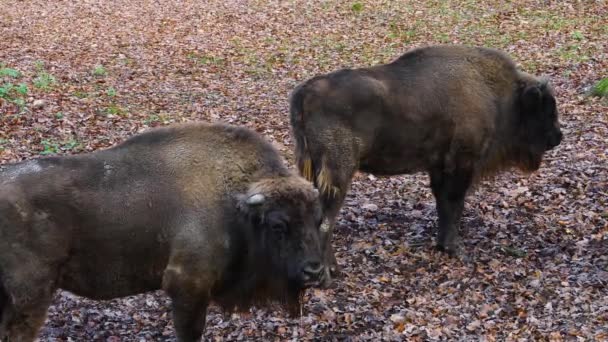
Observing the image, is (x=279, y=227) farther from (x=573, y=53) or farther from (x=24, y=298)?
(x=573, y=53)

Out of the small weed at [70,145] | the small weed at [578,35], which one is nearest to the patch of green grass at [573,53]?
the small weed at [578,35]

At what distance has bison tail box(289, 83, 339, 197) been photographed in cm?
765

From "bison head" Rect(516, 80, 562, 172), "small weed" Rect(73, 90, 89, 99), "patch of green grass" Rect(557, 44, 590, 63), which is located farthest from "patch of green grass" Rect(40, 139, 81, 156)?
"patch of green grass" Rect(557, 44, 590, 63)

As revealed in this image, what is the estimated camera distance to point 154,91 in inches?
600

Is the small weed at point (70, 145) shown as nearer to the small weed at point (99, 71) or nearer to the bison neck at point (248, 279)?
the small weed at point (99, 71)

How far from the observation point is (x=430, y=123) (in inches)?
327

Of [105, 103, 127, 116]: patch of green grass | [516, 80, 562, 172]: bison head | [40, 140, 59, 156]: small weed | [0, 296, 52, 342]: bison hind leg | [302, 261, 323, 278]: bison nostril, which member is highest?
[302, 261, 323, 278]: bison nostril

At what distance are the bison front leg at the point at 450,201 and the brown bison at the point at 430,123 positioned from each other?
0.04ft

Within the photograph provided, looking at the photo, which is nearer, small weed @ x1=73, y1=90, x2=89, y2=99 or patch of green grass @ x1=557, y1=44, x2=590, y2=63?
small weed @ x1=73, y1=90, x2=89, y2=99

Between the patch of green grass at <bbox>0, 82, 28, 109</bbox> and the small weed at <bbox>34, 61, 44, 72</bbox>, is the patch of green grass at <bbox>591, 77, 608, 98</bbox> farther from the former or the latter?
the small weed at <bbox>34, 61, 44, 72</bbox>

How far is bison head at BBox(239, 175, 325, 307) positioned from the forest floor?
1.49 metres

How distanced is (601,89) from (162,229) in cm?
1028

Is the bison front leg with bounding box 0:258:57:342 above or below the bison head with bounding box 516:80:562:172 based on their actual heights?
above

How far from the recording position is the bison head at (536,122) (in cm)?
888
